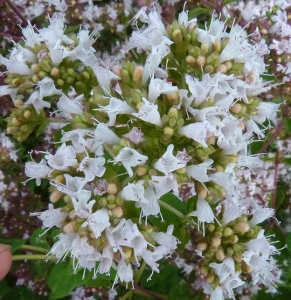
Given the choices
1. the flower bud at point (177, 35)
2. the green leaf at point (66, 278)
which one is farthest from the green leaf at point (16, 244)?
the flower bud at point (177, 35)

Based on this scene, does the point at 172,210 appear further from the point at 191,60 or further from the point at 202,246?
the point at 191,60

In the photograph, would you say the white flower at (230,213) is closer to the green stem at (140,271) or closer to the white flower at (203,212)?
the white flower at (203,212)

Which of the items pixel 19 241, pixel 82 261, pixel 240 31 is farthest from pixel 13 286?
pixel 240 31

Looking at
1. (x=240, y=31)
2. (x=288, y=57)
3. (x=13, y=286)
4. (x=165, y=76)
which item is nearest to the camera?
(x=165, y=76)

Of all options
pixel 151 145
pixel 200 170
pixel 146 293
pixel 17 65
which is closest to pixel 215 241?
pixel 200 170

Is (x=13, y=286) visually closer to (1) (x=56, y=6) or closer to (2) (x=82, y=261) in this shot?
(2) (x=82, y=261)

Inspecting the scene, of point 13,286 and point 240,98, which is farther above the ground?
point 240,98
